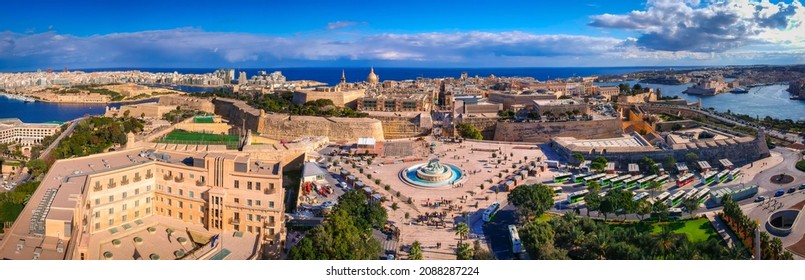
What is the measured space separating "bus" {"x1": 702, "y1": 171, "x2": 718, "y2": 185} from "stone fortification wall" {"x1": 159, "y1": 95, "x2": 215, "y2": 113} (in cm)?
1896

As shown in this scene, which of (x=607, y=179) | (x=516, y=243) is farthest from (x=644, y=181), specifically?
(x=516, y=243)

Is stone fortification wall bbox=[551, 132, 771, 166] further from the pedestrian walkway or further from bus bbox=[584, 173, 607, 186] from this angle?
the pedestrian walkway

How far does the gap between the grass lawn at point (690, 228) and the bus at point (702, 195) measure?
76 centimetres

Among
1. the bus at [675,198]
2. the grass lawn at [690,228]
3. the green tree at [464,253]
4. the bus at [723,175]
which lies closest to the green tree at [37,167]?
the green tree at [464,253]

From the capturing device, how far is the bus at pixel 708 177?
965cm

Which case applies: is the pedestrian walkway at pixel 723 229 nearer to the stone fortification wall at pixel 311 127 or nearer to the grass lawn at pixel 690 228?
the grass lawn at pixel 690 228

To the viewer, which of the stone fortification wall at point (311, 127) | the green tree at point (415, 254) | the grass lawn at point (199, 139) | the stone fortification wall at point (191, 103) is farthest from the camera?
the stone fortification wall at point (191, 103)

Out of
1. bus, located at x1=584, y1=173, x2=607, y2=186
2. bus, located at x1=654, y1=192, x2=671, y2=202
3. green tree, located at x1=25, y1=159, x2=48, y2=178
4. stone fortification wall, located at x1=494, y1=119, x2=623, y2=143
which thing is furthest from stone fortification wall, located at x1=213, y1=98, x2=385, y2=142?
bus, located at x1=654, y1=192, x2=671, y2=202

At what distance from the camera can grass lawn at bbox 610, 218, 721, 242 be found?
715cm

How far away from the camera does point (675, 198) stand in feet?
28.8

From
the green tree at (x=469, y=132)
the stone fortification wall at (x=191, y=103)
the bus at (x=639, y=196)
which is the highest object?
the stone fortification wall at (x=191, y=103)

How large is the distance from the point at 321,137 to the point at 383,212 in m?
7.64
